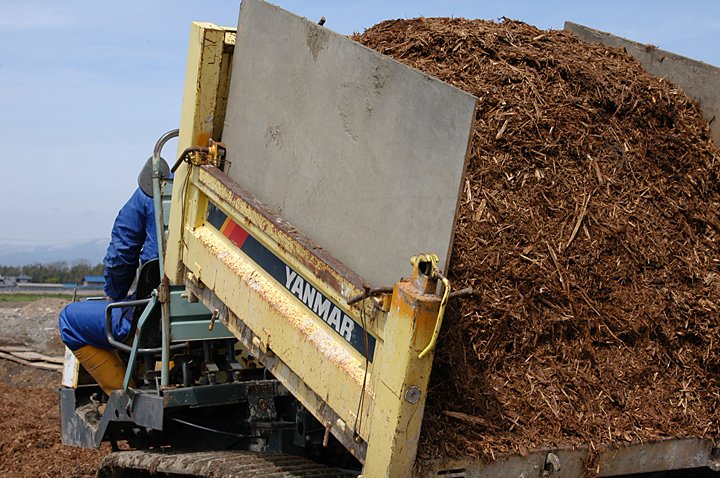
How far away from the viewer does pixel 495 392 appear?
92.7 inches

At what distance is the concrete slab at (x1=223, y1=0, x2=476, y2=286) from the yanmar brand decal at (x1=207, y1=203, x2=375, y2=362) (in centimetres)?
16

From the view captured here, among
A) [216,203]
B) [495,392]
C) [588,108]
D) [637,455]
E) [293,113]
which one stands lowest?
[637,455]

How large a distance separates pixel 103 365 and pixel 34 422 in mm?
3048

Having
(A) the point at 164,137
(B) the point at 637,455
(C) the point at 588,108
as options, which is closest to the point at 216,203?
(A) the point at 164,137

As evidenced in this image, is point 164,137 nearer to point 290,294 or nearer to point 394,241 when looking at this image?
point 290,294

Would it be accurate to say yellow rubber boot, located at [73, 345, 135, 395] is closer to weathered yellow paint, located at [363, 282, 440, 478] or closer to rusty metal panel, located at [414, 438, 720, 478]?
weathered yellow paint, located at [363, 282, 440, 478]

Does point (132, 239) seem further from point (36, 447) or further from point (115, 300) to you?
point (36, 447)

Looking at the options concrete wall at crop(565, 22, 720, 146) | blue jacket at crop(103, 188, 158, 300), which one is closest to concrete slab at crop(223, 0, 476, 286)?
blue jacket at crop(103, 188, 158, 300)

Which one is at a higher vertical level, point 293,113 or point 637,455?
point 293,113

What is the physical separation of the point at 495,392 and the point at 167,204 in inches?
88.0

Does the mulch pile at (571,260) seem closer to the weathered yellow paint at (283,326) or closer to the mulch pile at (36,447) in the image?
the weathered yellow paint at (283,326)

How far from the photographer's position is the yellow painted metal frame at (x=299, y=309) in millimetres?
1987

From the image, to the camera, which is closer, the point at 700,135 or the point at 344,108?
the point at 344,108

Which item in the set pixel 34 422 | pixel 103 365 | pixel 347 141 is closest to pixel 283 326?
pixel 347 141
